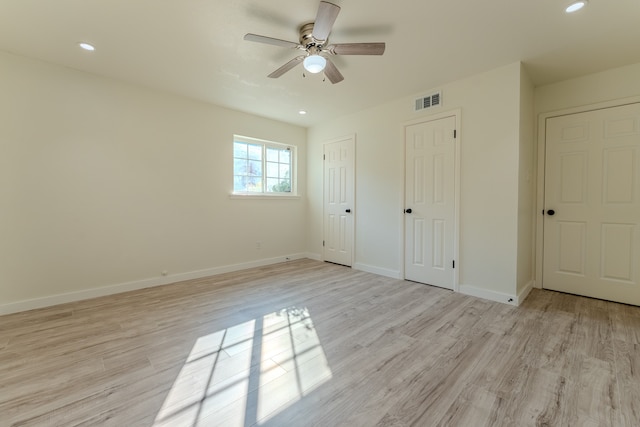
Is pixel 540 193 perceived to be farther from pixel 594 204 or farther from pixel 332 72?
pixel 332 72

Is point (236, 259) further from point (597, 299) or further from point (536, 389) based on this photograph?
point (597, 299)

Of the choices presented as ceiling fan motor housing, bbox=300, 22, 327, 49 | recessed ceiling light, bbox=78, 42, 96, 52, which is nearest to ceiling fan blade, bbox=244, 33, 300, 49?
ceiling fan motor housing, bbox=300, 22, 327, 49

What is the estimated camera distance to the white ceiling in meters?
2.08

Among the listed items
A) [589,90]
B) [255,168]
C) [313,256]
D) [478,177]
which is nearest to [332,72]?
[478,177]

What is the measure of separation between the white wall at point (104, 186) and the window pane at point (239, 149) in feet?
0.59

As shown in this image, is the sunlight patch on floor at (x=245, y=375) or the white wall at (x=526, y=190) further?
the white wall at (x=526, y=190)

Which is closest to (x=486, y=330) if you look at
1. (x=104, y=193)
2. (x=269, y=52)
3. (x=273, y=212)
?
(x=269, y=52)

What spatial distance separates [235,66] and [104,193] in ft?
7.23

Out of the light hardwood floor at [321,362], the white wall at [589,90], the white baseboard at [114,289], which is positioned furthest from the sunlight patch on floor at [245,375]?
the white wall at [589,90]

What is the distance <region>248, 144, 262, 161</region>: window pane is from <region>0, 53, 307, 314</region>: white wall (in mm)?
280

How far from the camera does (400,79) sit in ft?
10.7

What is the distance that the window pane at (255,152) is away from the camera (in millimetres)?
4718

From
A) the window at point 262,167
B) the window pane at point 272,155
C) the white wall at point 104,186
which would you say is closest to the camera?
the white wall at point 104,186

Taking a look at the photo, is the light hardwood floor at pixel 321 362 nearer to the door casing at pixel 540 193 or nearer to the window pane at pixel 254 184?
the door casing at pixel 540 193
